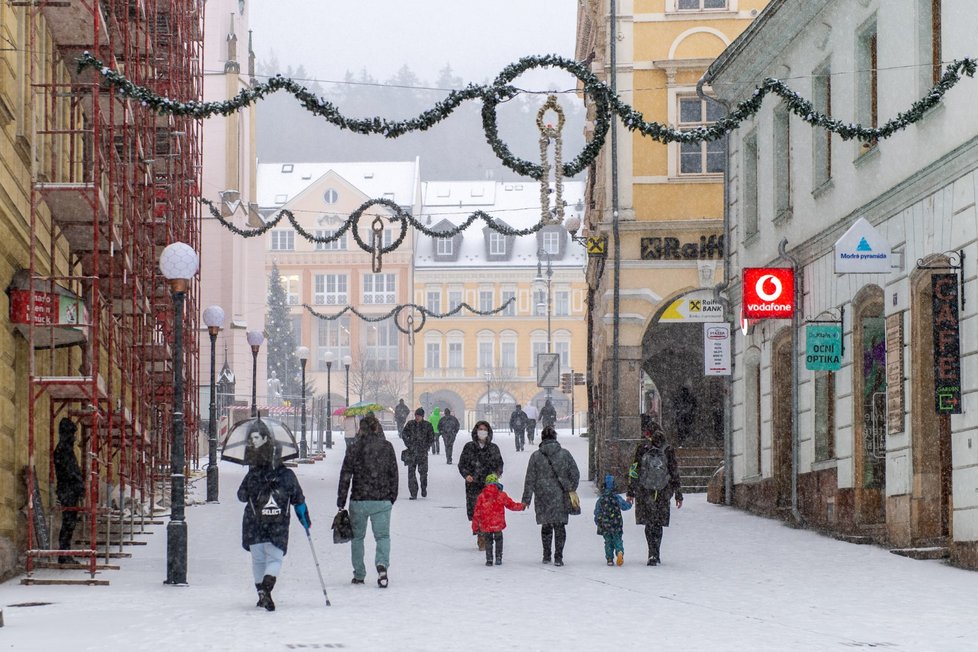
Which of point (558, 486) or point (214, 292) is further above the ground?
point (214, 292)

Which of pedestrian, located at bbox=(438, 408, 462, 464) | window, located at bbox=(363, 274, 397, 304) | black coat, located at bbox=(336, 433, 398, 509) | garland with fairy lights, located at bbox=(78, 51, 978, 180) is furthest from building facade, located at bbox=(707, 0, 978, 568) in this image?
window, located at bbox=(363, 274, 397, 304)

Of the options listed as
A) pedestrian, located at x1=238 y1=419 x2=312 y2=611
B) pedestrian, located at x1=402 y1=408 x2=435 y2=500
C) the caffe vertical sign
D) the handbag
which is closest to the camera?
pedestrian, located at x1=238 y1=419 x2=312 y2=611

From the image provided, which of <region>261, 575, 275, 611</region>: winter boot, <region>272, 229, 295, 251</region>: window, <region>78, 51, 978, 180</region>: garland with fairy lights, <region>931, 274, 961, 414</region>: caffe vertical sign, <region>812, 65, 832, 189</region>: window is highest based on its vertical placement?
<region>272, 229, 295, 251</region>: window

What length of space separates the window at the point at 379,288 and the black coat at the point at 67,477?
269 ft

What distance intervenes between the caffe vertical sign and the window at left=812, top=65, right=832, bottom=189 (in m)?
5.93

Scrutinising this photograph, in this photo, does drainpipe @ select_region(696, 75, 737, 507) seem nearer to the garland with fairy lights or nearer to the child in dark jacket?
the child in dark jacket

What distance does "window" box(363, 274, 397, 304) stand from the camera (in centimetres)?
9981

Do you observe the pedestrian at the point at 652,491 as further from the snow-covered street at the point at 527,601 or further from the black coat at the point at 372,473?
the black coat at the point at 372,473

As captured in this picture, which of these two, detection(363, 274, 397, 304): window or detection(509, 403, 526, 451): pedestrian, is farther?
detection(363, 274, 397, 304): window

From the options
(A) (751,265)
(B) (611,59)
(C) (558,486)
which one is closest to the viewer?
(C) (558,486)

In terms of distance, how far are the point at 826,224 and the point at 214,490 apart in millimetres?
11588

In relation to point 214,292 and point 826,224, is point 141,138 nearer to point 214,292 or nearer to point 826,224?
point 826,224

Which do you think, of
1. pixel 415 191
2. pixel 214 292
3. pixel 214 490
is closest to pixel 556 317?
pixel 415 191

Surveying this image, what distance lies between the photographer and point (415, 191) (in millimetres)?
99188
